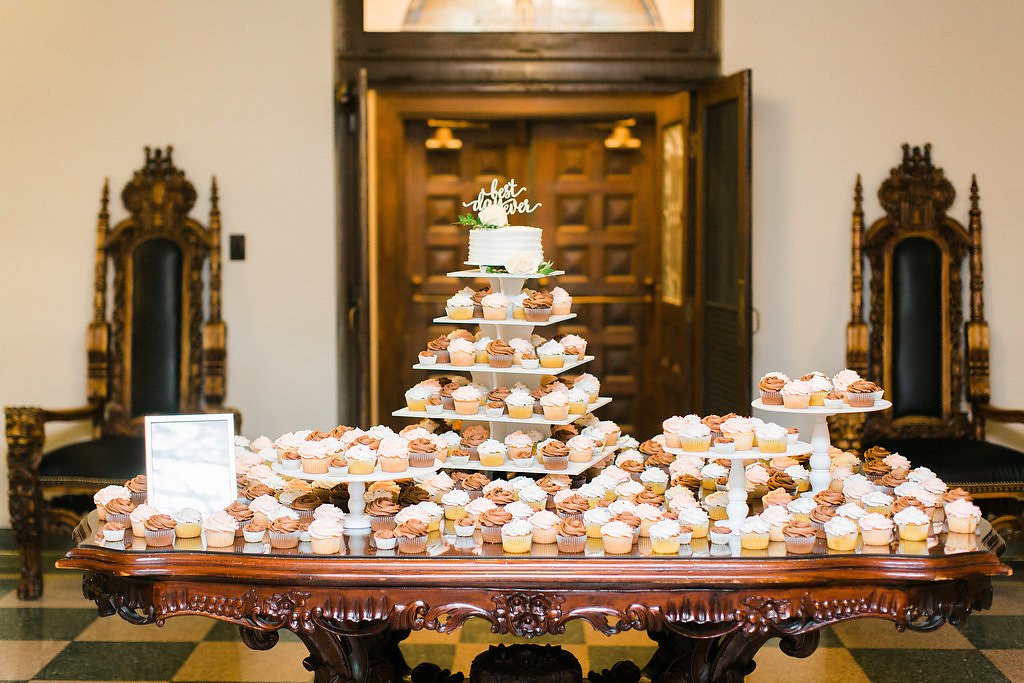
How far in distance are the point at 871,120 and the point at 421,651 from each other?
3.05 m

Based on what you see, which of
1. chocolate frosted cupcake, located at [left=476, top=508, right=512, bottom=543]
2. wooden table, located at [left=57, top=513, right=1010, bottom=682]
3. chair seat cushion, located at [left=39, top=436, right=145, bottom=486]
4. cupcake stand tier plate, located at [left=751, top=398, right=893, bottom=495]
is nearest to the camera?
wooden table, located at [left=57, top=513, right=1010, bottom=682]

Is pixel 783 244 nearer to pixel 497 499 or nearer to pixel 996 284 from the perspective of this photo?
pixel 996 284

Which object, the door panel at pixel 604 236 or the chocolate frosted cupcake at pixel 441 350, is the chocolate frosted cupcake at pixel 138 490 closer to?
the chocolate frosted cupcake at pixel 441 350

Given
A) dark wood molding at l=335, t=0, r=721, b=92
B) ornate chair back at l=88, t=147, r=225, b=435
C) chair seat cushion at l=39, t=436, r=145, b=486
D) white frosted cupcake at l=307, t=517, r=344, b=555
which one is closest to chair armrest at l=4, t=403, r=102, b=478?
chair seat cushion at l=39, t=436, r=145, b=486

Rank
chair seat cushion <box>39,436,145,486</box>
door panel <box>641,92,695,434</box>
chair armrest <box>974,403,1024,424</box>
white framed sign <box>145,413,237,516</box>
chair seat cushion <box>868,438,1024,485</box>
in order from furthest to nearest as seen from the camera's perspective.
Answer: door panel <box>641,92,695,434</box> → chair armrest <box>974,403,1024,424</box> → chair seat cushion <box>39,436,145,486</box> → chair seat cushion <box>868,438,1024,485</box> → white framed sign <box>145,413,237,516</box>

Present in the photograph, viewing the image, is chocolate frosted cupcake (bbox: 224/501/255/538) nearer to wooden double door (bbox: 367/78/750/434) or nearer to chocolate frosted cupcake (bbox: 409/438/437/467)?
chocolate frosted cupcake (bbox: 409/438/437/467)

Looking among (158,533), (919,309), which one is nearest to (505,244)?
(158,533)

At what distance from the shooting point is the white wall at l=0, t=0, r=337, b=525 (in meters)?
5.35

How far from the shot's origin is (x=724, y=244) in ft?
17.5

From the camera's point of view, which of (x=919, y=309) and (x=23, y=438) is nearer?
(x=23, y=438)

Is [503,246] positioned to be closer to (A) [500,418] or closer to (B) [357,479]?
(A) [500,418]

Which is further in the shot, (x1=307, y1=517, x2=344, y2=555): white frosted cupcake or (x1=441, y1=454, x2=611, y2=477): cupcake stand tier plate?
(x1=441, y1=454, x2=611, y2=477): cupcake stand tier plate

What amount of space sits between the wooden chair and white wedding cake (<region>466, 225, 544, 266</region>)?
2319mm

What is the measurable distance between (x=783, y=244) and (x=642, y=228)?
2.00 meters
